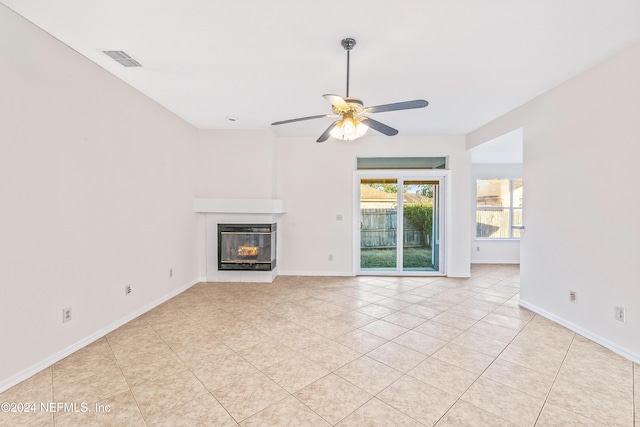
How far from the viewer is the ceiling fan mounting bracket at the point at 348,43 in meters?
2.27

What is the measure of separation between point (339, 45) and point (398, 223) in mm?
3666

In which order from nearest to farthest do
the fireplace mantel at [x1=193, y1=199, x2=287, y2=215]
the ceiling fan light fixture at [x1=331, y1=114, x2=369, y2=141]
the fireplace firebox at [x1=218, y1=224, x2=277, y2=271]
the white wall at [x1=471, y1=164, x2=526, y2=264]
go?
the ceiling fan light fixture at [x1=331, y1=114, x2=369, y2=141] < the fireplace mantel at [x1=193, y1=199, x2=287, y2=215] < the fireplace firebox at [x1=218, y1=224, x2=277, y2=271] < the white wall at [x1=471, y1=164, x2=526, y2=264]

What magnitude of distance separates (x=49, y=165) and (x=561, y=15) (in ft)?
13.4

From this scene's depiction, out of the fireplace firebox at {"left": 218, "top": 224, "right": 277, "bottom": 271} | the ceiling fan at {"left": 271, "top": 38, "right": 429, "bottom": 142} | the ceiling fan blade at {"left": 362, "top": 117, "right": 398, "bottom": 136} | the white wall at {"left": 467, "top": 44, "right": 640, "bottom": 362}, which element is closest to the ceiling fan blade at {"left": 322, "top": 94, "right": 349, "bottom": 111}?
the ceiling fan at {"left": 271, "top": 38, "right": 429, "bottom": 142}

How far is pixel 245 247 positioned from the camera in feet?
15.8

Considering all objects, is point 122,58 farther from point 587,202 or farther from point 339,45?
point 587,202

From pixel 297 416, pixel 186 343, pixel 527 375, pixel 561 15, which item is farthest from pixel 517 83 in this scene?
pixel 186 343

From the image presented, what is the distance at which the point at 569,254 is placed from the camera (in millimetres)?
3004

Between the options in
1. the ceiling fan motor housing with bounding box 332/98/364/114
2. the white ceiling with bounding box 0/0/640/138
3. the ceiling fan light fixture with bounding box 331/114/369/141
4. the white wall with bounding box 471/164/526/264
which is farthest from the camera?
the white wall with bounding box 471/164/526/264

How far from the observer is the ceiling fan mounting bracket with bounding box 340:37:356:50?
227cm

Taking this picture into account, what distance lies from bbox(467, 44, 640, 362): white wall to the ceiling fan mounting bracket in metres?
2.40

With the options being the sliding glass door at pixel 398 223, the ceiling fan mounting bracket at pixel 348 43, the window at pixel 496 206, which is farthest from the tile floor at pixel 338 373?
the window at pixel 496 206

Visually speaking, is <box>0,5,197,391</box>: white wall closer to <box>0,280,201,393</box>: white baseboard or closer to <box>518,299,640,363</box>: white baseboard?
<box>0,280,201,393</box>: white baseboard

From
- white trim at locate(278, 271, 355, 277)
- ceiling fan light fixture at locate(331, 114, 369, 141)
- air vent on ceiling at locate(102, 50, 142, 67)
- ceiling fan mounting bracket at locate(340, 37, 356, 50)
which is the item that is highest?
air vent on ceiling at locate(102, 50, 142, 67)
